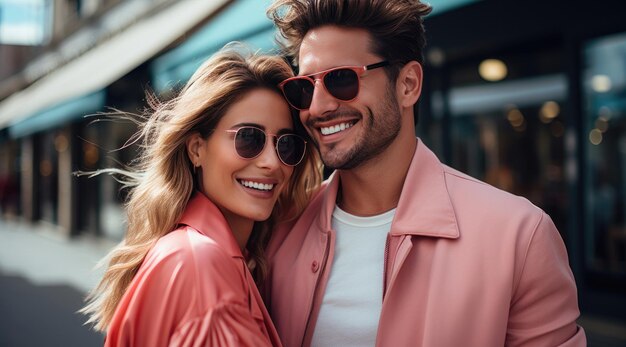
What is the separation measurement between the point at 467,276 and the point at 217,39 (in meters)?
4.71

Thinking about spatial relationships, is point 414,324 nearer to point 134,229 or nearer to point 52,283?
point 134,229

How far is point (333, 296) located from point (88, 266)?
9170 millimetres

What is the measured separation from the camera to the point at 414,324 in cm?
176

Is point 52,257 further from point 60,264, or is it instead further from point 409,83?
point 409,83

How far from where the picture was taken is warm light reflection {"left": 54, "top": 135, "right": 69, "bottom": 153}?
16.1 metres

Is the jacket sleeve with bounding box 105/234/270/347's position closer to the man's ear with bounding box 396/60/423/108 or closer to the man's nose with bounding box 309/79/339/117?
the man's nose with bounding box 309/79/339/117

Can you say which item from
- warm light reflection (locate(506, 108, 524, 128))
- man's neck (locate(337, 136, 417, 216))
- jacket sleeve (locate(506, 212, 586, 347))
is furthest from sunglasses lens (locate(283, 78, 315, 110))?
warm light reflection (locate(506, 108, 524, 128))

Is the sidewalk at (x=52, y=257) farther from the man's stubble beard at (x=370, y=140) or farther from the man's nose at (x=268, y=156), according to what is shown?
the man's stubble beard at (x=370, y=140)

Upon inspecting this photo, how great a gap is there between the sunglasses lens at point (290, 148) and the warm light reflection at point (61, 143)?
14.9 metres

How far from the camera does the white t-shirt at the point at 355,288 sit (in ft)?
6.27

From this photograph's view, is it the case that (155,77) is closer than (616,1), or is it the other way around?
(616,1)

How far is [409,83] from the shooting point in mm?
2236

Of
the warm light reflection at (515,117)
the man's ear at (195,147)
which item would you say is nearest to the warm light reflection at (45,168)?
the warm light reflection at (515,117)

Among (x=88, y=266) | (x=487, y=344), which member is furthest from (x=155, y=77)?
(x=487, y=344)
